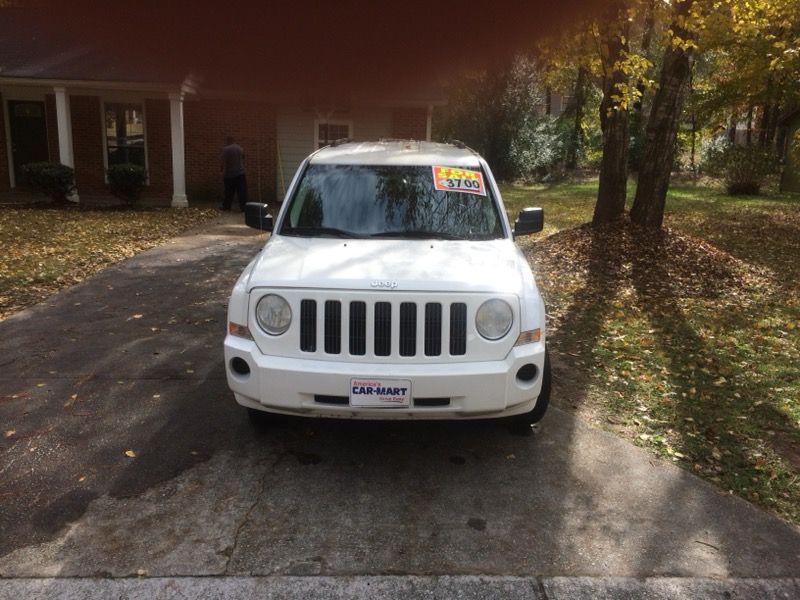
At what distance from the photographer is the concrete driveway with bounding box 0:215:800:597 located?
3.08m

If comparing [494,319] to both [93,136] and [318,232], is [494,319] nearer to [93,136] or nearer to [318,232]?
[318,232]

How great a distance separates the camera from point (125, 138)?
17500mm

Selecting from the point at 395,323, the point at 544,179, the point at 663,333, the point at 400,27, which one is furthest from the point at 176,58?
the point at 544,179

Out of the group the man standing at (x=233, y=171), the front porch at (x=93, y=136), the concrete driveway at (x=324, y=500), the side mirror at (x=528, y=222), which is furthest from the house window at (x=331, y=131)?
the concrete driveway at (x=324, y=500)

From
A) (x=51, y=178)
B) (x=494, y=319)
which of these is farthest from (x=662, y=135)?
(x=51, y=178)

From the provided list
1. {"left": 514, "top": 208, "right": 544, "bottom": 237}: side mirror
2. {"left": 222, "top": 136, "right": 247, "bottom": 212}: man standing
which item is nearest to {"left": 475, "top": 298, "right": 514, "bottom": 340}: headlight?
{"left": 514, "top": 208, "right": 544, "bottom": 237}: side mirror

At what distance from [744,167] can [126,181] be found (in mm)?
20121

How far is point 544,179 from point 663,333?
24.7m

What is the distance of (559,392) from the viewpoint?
5273mm

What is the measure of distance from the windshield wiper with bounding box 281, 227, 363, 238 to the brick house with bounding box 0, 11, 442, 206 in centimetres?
1282

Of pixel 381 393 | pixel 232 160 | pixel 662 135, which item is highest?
pixel 662 135

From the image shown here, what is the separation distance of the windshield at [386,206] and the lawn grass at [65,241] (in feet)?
13.6

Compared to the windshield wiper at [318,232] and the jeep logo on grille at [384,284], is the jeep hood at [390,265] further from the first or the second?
the windshield wiper at [318,232]

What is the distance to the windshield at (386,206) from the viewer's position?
4660mm
